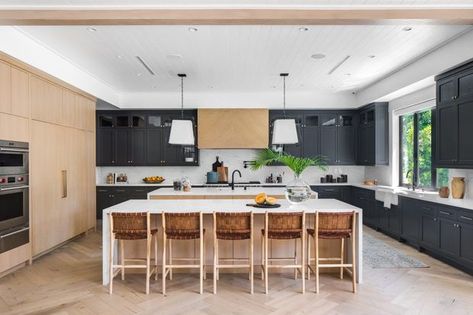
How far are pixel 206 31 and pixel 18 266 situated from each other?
395 centimetres

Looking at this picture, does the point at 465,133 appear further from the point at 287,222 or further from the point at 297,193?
the point at 287,222

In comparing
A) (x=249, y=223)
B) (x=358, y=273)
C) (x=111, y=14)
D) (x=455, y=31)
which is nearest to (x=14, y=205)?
(x=111, y=14)

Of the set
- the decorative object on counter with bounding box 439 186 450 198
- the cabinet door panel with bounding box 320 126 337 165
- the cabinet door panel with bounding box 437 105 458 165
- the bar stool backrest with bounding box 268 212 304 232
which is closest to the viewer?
the bar stool backrest with bounding box 268 212 304 232

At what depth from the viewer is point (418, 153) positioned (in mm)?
6359

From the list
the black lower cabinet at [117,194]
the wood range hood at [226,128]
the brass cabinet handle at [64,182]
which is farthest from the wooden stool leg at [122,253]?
the wood range hood at [226,128]

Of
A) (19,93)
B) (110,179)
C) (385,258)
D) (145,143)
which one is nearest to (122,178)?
(110,179)

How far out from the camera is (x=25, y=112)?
180 inches

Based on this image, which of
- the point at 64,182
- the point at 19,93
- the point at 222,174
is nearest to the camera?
the point at 19,93

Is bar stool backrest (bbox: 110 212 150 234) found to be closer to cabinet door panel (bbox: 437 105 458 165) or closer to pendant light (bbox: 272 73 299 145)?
pendant light (bbox: 272 73 299 145)

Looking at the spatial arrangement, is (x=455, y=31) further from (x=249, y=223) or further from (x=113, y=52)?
(x=113, y=52)

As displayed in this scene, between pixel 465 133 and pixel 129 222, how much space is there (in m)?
4.32

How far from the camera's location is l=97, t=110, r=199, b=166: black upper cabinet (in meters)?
7.93

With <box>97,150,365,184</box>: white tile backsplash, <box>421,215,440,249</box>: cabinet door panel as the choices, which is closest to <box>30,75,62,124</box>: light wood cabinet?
<box>97,150,365,184</box>: white tile backsplash

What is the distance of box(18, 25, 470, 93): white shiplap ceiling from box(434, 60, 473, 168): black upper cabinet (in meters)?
0.53
